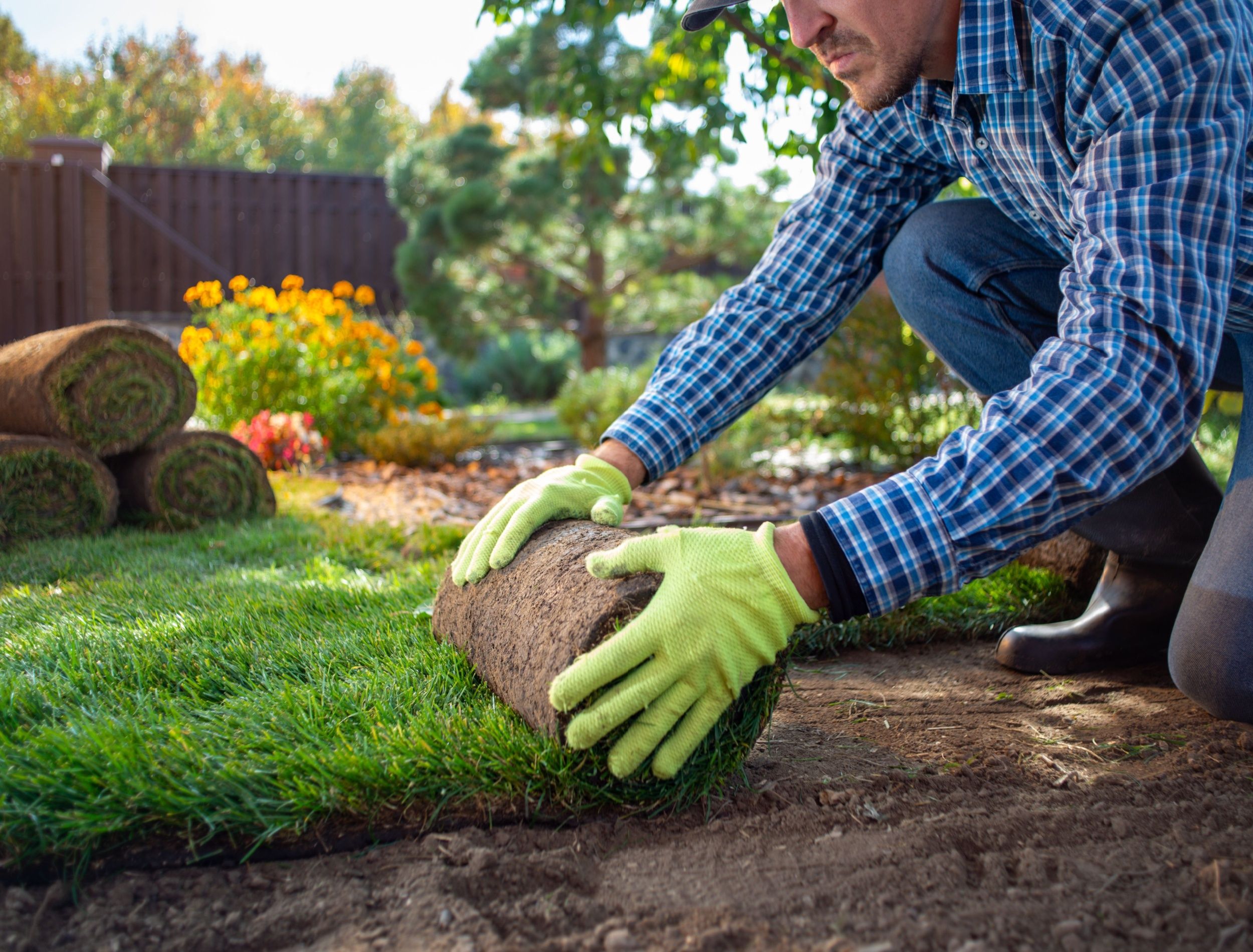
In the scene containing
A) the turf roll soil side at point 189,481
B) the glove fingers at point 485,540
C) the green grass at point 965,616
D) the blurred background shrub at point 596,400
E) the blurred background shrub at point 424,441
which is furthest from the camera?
the blurred background shrub at point 596,400

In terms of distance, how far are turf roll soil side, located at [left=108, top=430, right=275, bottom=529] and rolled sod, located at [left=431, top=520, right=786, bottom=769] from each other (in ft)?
6.31

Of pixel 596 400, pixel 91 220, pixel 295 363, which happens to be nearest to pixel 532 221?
pixel 596 400

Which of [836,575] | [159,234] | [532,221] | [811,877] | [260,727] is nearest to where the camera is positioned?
[811,877]

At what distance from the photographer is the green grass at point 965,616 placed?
2170 millimetres

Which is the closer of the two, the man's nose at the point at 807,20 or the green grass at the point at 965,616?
the man's nose at the point at 807,20

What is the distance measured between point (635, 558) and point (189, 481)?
2.45 meters

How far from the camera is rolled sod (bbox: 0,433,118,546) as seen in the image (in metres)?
2.76

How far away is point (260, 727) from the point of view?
4.53ft

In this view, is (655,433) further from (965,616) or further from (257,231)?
(257,231)

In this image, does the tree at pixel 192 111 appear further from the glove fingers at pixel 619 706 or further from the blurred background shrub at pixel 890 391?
the glove fingers at pixel 619 706

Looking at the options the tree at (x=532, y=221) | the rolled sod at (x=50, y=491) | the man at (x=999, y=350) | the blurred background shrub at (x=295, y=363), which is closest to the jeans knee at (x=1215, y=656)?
the man at (x=999, y=350)

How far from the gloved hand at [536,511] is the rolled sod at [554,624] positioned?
1.0 inches

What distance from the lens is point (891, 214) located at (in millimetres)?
2160

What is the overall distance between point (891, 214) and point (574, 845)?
1.63 m
